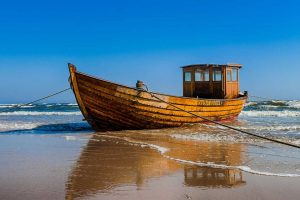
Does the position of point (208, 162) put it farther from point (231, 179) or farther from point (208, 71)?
point (208, 71)

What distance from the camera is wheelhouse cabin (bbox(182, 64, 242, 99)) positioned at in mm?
15945

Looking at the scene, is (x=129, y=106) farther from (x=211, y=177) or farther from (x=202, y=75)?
(x=211, y=177)

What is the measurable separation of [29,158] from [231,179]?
3866 millimetres

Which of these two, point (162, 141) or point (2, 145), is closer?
point (2, 145)

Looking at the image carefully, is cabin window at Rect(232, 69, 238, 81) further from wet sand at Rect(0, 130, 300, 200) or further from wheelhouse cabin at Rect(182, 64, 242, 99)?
wet sand at Rect(0, 130, 300, 200)

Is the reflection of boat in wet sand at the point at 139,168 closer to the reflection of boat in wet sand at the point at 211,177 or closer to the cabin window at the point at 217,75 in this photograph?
the reflection of boat in wet sand at the point at 211,177

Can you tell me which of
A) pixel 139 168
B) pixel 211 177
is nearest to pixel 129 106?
pixel 139 168

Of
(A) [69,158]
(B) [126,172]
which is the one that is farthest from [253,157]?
(A) [69,158]

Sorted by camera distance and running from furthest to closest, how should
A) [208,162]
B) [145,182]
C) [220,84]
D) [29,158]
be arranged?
[220,84] → [29,158] → [208,162] → [145,182]

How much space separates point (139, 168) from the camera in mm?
6039

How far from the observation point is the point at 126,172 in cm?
569

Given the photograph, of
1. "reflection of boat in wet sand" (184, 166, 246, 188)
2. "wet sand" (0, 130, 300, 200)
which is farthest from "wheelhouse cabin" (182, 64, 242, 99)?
"reflection of boat in wet sand" (184, 166, 246, 188)

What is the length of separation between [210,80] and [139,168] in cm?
1060

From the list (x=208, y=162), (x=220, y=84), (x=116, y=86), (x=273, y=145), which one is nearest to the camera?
(x=208, y=162)
